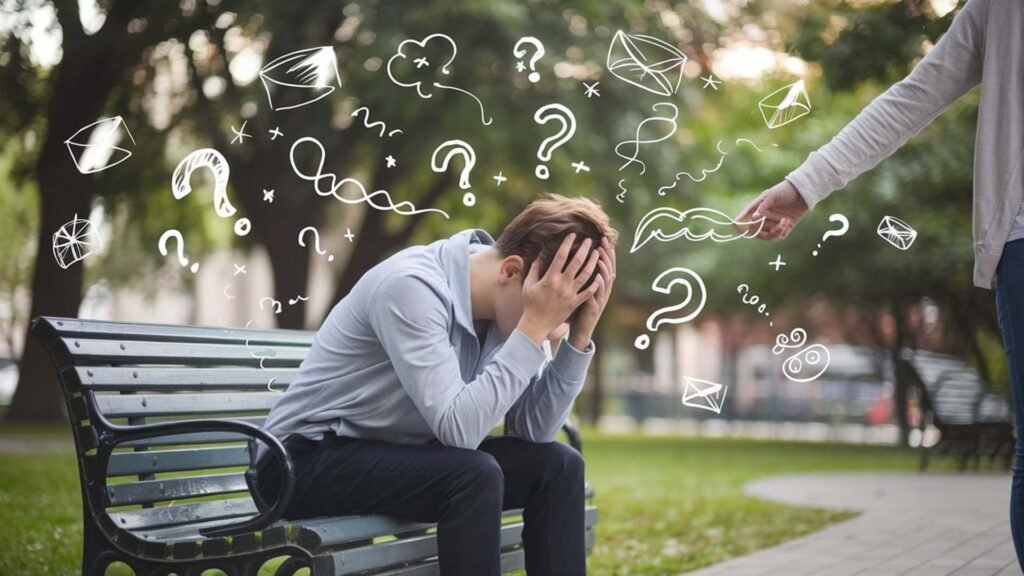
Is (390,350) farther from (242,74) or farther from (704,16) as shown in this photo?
(242,74)

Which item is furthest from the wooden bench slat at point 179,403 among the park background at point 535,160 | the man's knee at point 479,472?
the park background at point 535,160

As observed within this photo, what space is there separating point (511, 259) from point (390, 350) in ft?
1.46

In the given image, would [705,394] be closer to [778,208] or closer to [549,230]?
[778,208]

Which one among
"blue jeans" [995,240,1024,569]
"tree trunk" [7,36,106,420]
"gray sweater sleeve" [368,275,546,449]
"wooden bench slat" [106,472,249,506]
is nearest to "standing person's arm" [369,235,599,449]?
"gray sweater sleeve" [368,275,546,449]

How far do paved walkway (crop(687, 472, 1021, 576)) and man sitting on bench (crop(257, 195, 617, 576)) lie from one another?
184 cm

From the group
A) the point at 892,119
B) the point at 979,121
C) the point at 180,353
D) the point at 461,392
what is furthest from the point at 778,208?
the point at 180,353

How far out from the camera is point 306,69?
5.46 m

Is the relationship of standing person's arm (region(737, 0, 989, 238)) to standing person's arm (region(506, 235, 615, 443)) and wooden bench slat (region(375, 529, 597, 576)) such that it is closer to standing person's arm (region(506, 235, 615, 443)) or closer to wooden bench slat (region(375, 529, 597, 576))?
standing person's arm (region(506, 235, 615, 443))

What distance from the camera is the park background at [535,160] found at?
24.0 feet

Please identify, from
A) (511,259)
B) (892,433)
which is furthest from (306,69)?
(892,433)

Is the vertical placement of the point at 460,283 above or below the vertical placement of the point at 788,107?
below

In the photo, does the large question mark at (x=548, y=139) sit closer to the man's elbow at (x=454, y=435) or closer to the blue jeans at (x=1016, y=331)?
the man's elbow at (x=454, y=435)

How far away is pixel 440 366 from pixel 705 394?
5.37 feet

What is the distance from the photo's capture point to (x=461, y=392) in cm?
337
